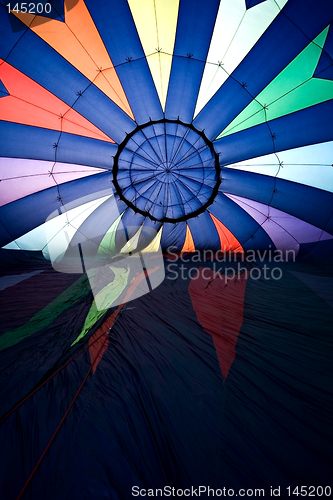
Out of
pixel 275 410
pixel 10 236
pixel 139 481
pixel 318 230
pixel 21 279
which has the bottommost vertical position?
pixel 139 481

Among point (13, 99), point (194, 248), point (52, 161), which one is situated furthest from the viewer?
point (194, 248)

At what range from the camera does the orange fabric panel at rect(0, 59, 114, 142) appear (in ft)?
9.17

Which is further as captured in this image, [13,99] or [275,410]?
[13,99]

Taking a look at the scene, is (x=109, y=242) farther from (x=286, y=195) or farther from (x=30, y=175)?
(x=286, y=195)

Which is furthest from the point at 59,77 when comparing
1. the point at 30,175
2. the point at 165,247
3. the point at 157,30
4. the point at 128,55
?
the point at 165,247

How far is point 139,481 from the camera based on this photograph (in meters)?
0.87

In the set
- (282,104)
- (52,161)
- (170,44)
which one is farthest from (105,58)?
(282,104)

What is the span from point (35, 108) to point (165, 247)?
2853 mm

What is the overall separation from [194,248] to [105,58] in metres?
3.14

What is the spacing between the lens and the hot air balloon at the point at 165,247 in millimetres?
979

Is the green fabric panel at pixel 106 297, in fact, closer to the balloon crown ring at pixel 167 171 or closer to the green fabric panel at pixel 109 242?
the green fabric panel at pixel 109 242

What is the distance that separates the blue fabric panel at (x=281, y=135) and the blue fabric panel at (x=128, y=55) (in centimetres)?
110

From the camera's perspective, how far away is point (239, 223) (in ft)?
13.8

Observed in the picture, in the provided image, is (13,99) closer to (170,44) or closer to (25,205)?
(25,205)
